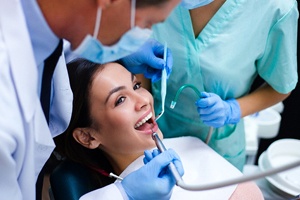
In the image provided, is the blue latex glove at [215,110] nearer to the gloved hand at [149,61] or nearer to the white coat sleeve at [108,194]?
the gloved hand at [149,61]

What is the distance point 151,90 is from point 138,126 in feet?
0.86

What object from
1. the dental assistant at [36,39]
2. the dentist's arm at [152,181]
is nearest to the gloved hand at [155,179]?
the dentist's arm at [152,181]

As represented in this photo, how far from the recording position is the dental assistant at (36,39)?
0.83 metres

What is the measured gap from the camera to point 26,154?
95cm

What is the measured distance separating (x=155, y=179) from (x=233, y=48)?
1.90 feet

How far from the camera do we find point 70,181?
1.44 m

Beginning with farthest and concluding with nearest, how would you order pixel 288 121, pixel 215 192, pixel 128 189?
pixel 288 121 < pixel 215 192 < pixel 128 189

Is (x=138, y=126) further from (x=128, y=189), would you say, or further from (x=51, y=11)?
(x=51, y=11)

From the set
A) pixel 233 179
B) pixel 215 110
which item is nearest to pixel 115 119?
pixel 215 110

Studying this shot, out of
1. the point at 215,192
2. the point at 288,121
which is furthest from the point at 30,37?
the point at 288,121

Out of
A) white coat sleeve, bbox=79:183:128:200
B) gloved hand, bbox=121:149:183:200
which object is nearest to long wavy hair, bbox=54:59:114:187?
white coat sleeve, bbox=79:183:128:200

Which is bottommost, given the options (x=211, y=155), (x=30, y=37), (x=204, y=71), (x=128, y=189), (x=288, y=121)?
(x=288, y=121)

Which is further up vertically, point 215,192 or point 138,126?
point 138,126

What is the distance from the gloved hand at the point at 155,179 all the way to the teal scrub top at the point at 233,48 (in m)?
0.40
